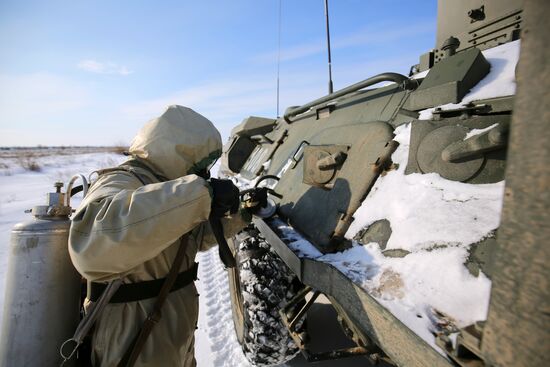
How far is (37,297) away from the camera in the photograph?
67.3 inches

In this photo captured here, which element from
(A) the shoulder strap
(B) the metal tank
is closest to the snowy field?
(A) the shoulder strap

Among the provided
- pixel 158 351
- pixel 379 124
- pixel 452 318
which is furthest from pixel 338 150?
pixel 158 351

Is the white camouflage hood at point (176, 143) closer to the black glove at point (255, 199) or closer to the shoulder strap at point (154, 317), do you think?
the shoulder strap at point (154, 317)

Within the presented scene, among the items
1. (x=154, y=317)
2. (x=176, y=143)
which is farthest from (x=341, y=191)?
(x=154, y=317)

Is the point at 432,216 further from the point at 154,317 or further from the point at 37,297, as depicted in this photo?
the point at 37,297

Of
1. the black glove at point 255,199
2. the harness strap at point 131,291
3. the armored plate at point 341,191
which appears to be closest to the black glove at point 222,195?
the harness strap at point 131,291

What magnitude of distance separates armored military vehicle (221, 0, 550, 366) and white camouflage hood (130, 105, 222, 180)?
77 centimetres

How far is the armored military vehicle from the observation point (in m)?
0.64

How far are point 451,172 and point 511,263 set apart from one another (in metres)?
0.97

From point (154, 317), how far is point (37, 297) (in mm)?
576

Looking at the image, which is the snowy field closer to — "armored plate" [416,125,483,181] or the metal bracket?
"armored plate" [416,125,483,181]

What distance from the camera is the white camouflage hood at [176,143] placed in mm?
1870

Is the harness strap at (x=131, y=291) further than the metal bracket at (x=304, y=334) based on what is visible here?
No

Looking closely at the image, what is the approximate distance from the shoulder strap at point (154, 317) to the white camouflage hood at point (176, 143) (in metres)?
0.41
